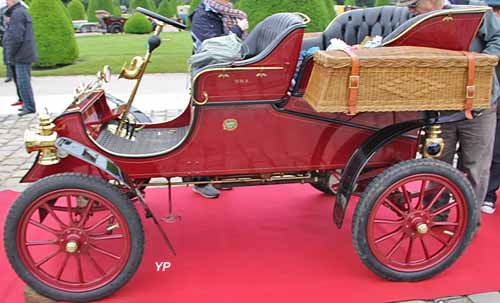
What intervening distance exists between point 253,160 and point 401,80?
0.80 meters

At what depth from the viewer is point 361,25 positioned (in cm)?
357

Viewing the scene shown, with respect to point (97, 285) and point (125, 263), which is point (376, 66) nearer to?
point (125, 263)

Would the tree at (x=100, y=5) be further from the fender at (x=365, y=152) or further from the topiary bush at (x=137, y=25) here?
the fender at (x=365, y=152)

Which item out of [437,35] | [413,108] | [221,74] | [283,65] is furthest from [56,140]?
[437,35]

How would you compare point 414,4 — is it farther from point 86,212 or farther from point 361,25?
point 86,212

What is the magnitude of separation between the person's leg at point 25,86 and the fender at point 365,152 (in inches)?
209

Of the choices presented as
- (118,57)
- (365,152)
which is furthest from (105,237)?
(118,57)

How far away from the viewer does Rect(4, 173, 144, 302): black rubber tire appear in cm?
223

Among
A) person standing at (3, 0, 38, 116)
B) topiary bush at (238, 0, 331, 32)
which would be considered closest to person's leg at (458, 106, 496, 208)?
topiary bush at (238, 0, 331, 32)

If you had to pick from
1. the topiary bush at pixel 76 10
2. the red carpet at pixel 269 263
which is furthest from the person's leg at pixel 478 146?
the topiary bush at pixel 76 10

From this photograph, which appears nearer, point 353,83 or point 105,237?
point 353,83

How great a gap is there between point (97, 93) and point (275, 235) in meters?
1.37

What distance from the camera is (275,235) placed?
307cm

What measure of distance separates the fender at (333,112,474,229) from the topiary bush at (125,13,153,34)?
19351 millimetres
